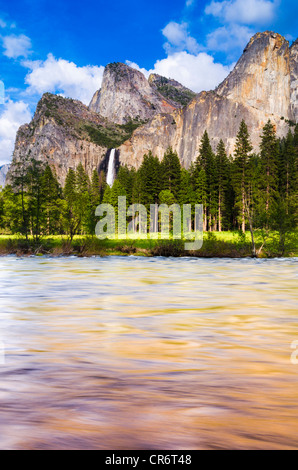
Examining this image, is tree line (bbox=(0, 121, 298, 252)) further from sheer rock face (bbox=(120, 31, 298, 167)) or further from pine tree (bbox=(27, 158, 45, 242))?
sheer rock face (bbox=(120, 31, 298, 167))

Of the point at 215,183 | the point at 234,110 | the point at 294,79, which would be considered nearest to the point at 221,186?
the point at 215,183

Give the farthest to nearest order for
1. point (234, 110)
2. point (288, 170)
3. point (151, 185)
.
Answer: point (234, 110) < point (151, 185) < point (288, 170)

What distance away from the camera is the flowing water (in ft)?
10.3

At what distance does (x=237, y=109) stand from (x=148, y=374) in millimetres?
162497

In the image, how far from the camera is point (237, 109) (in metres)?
154

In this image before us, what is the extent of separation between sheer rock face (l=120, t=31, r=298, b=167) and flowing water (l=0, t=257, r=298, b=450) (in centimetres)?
14879

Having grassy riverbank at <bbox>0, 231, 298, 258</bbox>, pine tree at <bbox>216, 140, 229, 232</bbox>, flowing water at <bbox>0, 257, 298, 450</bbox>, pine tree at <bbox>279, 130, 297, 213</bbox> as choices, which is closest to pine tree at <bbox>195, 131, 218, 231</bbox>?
pine tree at <bbox>216, 140, 229, 232</bbox>

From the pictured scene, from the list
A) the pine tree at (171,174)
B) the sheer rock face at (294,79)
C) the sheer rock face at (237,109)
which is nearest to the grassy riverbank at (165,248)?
the pine tree at (171,174)

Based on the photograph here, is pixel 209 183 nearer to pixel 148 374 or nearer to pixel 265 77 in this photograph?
pixel 148 374

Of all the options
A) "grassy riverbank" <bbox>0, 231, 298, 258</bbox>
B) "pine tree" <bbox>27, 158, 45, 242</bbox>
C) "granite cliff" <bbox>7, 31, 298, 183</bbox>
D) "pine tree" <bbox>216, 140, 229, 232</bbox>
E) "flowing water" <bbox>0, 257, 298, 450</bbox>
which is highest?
"granite cliff" <bbox>7, 31, 298, 183</bbox>

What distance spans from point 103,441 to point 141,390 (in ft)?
4.27

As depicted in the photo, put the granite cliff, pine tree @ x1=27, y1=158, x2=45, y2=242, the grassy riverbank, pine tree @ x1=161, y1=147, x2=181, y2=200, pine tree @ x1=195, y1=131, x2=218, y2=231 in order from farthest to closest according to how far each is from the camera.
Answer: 1. the granite cliff
2. pine tree @ x1=195, y1=131, x2=218, y2=231
3. pine tree @ x1=161, y1=147, x2=181, y2=200
4. pine tree @ x1=27, y1=158, x2=45, y2=242
5. the grassy riverbank

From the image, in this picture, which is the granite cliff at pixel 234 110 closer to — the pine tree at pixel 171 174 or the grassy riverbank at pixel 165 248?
the pine tree at pixel 171 174

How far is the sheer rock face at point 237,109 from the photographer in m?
154
